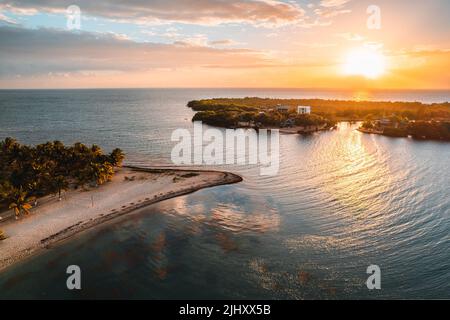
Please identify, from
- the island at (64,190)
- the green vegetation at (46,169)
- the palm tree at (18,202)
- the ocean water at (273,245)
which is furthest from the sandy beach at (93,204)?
the ocean water at (273,245)

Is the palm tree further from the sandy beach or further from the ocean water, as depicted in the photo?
the ocean water

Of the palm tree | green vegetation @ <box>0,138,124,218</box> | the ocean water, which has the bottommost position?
the ocean water

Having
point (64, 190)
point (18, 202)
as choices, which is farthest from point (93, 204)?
point (18, 202)

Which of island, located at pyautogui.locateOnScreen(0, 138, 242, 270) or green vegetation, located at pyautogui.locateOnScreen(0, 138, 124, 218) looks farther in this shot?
green vegetation, located at pyautogui.locateOnScreen(0, 138, 124, 218)

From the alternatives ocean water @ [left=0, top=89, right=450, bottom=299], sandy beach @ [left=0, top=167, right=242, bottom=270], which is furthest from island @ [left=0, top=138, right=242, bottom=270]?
ocean water @ [left=0, top=89, right=450, bottom=299]

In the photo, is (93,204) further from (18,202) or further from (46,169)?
(18,202)

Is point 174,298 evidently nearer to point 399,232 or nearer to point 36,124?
point 399,232
